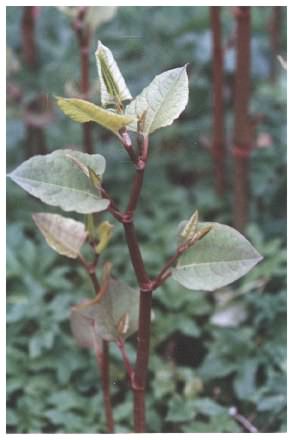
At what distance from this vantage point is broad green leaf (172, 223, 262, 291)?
67 centimetres

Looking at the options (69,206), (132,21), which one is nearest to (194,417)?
(69,206)

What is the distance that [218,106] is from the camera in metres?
1.29

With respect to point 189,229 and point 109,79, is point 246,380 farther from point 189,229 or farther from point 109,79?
point 109,79

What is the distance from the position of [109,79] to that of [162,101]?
0.05 meters

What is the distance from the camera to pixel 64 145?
4.66 feet

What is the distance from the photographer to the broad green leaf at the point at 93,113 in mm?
605

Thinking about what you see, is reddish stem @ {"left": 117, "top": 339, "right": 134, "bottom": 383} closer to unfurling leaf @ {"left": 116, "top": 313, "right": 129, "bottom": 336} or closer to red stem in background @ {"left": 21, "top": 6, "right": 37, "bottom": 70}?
unfurling leaf @ {"left": 116, "top": 313, "right": 129, "bottom": 336}

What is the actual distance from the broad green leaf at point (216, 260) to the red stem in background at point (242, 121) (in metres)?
0.52

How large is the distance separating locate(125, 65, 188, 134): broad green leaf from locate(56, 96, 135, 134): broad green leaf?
36mm

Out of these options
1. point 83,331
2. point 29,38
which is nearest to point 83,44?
point 29,38

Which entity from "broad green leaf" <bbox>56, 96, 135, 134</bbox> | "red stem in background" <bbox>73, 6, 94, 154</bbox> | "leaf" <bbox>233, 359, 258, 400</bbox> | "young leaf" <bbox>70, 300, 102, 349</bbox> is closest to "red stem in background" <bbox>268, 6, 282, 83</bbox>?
"red stem in background" <bbox>73, 6, 94, 154</bbox>

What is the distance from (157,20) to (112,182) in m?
0.37

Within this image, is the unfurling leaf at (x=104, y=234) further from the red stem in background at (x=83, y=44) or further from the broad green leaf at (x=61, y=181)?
the red stem in background at (x=83, y=44)

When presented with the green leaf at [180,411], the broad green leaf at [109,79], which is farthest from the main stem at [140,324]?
the green leaf at [180,411]
